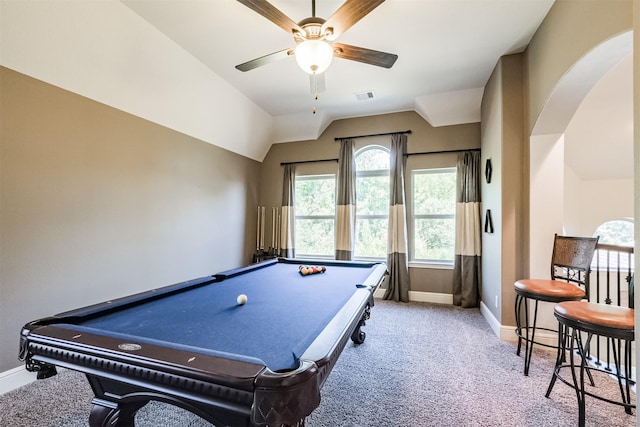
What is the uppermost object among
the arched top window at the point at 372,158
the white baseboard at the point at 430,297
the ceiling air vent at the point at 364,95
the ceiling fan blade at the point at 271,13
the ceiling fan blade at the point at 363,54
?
the ceiling air vent at the point at 364,95

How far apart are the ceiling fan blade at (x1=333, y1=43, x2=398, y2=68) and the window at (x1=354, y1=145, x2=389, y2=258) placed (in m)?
2.51

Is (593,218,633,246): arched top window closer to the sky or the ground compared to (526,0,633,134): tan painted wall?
closer to the ground

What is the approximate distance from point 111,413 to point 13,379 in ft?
5.51

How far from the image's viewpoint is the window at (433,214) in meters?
4.34

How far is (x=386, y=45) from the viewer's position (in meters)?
2.85

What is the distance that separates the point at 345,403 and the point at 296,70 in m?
3.31

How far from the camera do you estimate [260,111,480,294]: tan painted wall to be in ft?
13.9

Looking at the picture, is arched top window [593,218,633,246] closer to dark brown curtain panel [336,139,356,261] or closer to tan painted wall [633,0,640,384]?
dark brown curtain panel [336,139,356,261]

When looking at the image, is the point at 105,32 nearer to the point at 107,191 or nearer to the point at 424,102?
the point at 107,191

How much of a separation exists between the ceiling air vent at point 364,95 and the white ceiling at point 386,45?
6 cm

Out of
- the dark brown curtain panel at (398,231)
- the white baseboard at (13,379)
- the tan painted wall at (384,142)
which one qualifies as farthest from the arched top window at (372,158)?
the white baseboard at (13,379)

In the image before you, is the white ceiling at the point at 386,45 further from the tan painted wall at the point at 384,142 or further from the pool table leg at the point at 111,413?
the pool table leg at the point at 111,413

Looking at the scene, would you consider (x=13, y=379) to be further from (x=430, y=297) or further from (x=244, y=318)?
(x=430, y=297)

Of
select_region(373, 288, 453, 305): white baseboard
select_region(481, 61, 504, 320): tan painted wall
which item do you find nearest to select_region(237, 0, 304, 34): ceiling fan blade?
select_region(481, 61, 504, 320): tan painted wall
